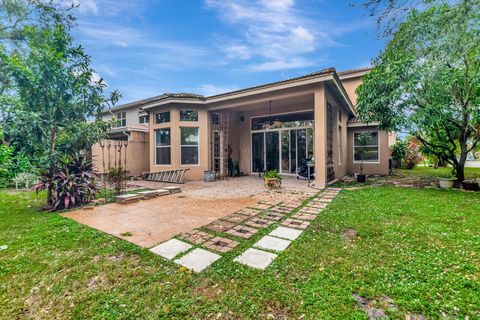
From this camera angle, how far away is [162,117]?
11352 mm

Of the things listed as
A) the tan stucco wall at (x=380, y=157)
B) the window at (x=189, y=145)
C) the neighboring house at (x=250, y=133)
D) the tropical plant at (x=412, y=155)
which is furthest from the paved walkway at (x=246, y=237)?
the tropical plant at (x=412, y=155)

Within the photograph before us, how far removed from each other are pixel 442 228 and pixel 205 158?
8995 mm

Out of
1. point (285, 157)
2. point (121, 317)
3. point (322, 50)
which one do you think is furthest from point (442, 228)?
point (322, 50)

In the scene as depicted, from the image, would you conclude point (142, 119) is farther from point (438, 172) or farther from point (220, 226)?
point (438, 172)

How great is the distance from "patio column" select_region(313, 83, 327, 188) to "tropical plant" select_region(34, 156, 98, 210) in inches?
284

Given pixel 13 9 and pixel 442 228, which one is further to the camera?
pixel 13 9

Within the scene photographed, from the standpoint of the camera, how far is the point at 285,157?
11.5m

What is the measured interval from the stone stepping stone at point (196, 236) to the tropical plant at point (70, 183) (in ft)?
13.1

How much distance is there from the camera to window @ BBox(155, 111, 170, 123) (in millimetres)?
11102

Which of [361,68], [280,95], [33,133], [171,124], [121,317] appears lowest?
[121,317]

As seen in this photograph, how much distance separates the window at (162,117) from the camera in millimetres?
11102

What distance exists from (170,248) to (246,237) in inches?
46.3

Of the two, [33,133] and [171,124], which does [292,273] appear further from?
[171,124]

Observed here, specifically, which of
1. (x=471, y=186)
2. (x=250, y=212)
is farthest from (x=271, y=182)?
(x=471, y=186)
